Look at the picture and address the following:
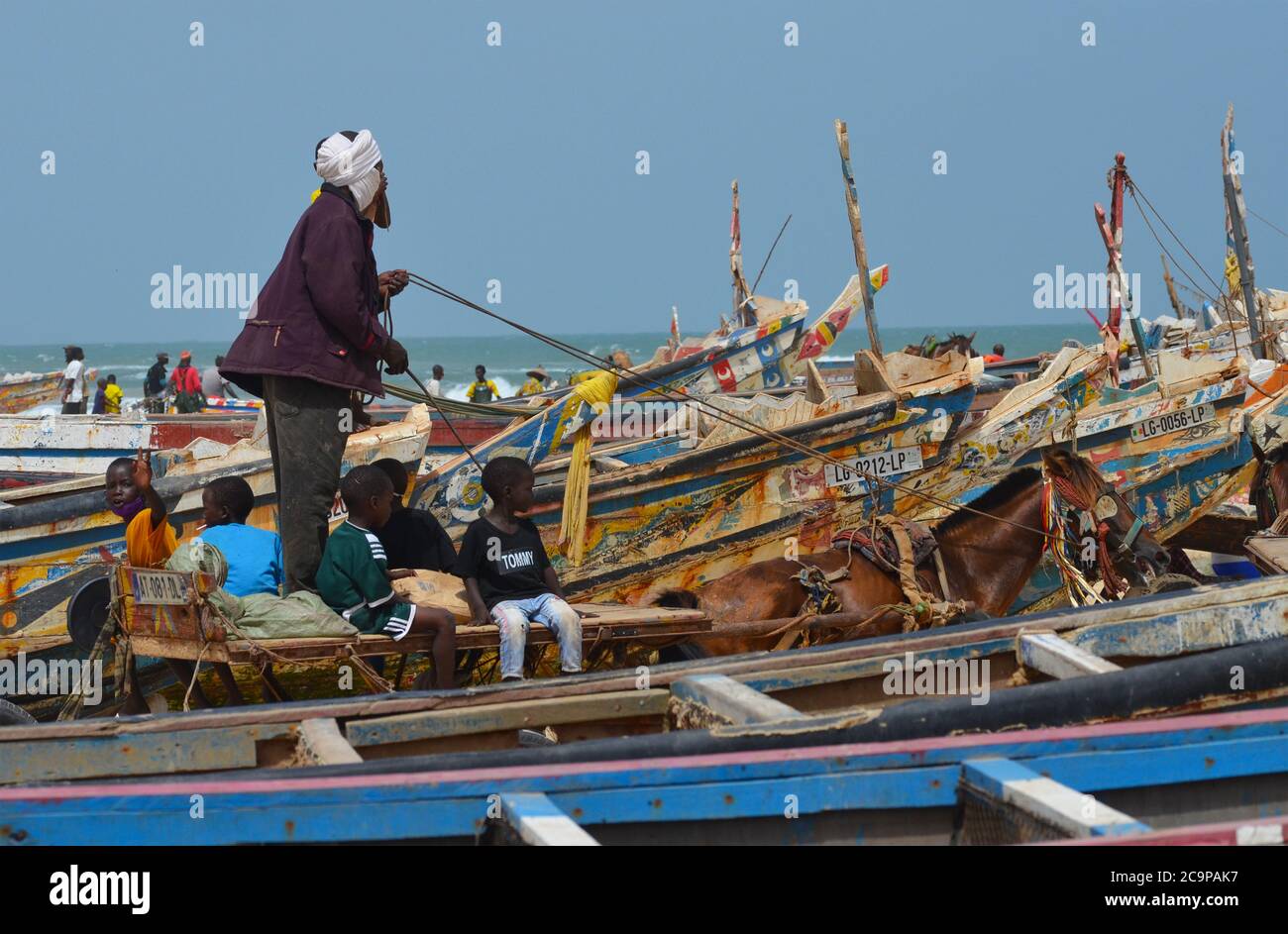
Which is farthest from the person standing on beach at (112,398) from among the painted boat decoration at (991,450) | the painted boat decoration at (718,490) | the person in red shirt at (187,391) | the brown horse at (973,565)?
the brown horse at (973,565)

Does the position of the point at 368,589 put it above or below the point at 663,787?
above

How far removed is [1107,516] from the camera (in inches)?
318

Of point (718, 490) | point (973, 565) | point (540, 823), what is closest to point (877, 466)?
point (718, 490)

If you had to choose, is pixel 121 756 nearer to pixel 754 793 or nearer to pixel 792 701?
pixel 754 793

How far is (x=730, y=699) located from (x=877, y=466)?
589 cm

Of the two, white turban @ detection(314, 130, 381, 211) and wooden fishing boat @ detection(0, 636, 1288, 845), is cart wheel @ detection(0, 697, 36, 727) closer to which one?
wooden fishing boat @ detection(0, 636, 1288, 845)

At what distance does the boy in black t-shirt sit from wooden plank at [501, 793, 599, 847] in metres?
2.10

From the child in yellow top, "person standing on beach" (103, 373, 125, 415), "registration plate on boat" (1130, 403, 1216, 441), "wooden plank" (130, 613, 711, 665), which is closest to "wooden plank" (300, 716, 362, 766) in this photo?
"wooden plank" (130, 613, 711, 665)

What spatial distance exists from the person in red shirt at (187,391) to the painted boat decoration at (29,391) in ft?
14.4

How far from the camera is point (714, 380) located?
55.3 feet

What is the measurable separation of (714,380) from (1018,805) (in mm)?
13312

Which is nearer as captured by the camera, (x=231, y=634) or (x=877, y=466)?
(x=231, y=634)

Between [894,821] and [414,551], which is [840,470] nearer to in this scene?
[414,551]
